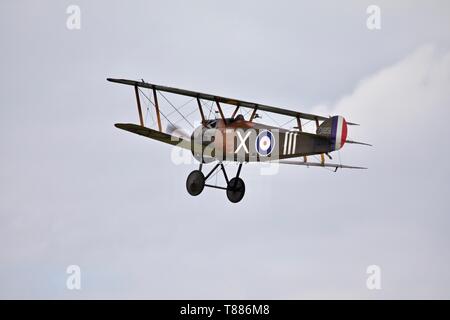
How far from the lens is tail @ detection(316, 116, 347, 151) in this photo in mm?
23453

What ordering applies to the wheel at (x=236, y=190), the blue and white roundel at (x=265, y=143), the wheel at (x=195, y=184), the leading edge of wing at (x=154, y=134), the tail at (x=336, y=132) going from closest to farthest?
the leading edge of wing at (x=154, y=134) → the tail at (x=336, y=132) → the blue and white roundel at (x=265, y=143) → the wheel at (x=195, y=184) → the wheel at (x=236, y=190)

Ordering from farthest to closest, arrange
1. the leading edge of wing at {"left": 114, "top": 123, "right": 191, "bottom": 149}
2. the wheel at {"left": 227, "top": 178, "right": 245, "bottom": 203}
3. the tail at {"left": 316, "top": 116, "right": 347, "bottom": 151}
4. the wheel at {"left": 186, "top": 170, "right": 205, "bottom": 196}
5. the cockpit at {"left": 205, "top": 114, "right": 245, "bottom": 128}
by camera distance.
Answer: the wheel at {"left": 227, "top": 178, "right": 245, "bottom": 203}
the wheel at {"left": 186, "top": 170, "right": 205, "bottom": 196}
the cockpit at {"left": 205, "top": 114, "right": 245, "bottom": 128}
the tail at {"left": 316, "top": 116, "right": 347, "bottom": 151}
the leading edge of wing at {"left": 114, "top": 123, "right": 191, "bottom": 149}

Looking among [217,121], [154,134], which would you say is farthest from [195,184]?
[154,134]

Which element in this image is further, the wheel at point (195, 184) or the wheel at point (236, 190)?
the wheel at point (236, 190)

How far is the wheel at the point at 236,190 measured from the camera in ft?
84.0

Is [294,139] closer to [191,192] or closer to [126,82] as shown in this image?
[191,192]

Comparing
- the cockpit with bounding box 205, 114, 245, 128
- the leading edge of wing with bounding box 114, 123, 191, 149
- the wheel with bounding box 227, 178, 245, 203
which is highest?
the cockpit with bounding box 205, 114, 245, 128

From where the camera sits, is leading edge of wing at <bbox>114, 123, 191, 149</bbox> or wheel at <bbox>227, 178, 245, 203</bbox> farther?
wheel at <bbox>227, 178, 245, 203</bbox>

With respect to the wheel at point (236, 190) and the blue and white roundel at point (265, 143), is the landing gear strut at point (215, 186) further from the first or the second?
the blue and white roundel at point (265, 143)

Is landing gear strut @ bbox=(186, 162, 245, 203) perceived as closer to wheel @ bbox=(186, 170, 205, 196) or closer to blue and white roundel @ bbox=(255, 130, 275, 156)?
wheel @ bbox=(186, 170, 205, 196)

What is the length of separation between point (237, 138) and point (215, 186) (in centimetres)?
185

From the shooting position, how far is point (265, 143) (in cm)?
2389

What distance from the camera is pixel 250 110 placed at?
1054 inches
